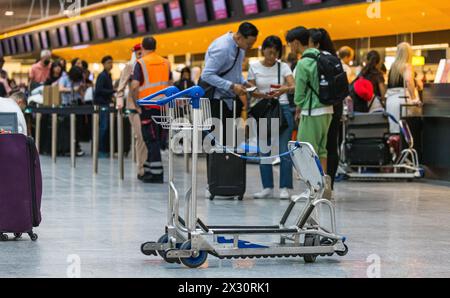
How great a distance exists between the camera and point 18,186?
24.3 feet

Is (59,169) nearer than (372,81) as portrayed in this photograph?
No

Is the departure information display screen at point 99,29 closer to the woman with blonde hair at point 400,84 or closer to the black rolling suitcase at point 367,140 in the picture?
the woman with blonde hair at point 400,84

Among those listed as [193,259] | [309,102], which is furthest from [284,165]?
[193,259]

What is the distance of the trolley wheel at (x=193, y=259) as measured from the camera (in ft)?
20.4

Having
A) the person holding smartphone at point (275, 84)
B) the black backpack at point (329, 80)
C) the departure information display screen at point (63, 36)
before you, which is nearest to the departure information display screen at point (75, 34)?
the departure information display screen at point (63, 36)

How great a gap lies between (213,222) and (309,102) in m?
1.93

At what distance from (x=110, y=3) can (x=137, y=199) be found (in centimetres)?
1691

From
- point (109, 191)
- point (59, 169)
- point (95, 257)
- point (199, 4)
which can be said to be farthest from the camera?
point (199, 4)

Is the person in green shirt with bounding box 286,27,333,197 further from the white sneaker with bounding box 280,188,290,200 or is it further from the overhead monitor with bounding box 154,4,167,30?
the overhead monitor with bounding box 154,4,167,30

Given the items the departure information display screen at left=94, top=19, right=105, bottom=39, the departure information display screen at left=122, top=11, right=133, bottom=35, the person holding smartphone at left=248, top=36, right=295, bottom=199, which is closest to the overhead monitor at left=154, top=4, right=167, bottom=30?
the departure information display screen at left=122, top=11, right=133, bottom=35

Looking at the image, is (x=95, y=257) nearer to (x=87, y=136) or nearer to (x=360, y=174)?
(x=360, y=174)

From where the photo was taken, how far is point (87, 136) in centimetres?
2164

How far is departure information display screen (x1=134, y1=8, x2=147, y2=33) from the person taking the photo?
24.3m
